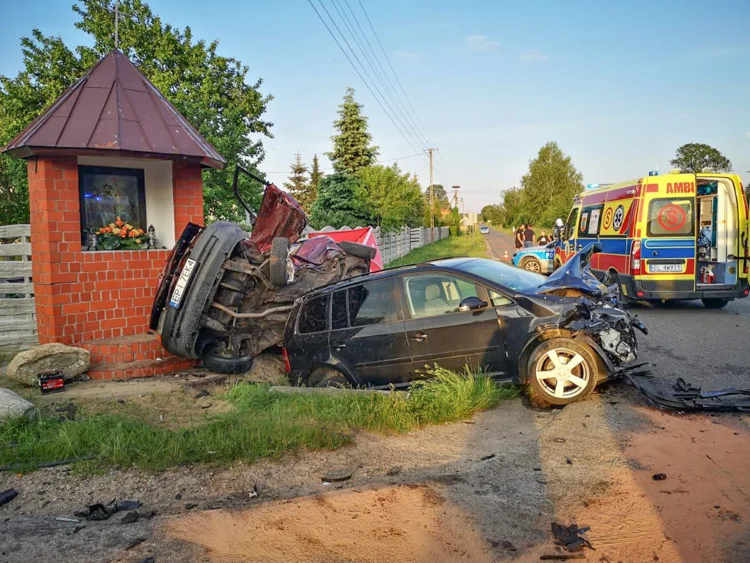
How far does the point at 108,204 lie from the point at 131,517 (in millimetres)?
6151

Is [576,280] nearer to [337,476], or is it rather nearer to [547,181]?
[337,476]

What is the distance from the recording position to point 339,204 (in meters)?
33.1

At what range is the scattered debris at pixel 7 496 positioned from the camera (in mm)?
4367

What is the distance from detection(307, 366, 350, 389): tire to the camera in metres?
6.79

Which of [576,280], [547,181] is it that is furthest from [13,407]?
[547,181]

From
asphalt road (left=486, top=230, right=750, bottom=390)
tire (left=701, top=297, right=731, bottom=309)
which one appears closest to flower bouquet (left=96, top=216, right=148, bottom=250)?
asphalt road (left=486, top=230, right=750, bottom=390)

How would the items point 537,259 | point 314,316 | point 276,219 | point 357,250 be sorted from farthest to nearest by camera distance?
point 537,259 < point 357,250 < point 276,219 < point 314,316

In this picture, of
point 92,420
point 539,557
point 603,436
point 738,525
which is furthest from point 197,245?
point 738,525

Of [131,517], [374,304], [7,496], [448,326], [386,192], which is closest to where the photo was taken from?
[131,517]

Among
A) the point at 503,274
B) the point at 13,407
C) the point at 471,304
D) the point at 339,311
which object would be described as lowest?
the point at 13,407

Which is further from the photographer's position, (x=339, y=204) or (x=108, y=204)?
(x=339, y=204)

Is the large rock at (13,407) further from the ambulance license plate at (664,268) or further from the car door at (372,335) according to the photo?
the ambulance license plate at (664,268)

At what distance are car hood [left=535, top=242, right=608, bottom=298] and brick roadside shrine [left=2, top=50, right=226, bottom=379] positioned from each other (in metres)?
4.95

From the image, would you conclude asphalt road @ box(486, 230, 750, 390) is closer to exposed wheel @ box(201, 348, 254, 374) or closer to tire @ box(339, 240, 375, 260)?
tire @ box(339, 240, 375, 260)
